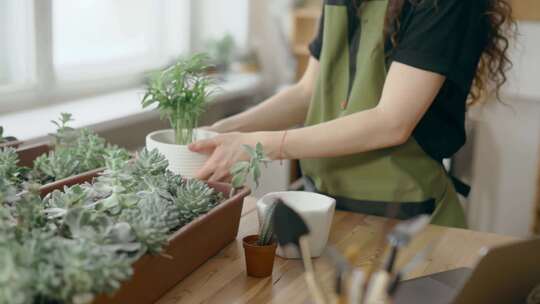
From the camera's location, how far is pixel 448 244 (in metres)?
1.35

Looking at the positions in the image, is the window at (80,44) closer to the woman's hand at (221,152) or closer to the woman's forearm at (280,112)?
the woman's forearm at (280,112)

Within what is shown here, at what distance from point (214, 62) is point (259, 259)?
1.95 meters

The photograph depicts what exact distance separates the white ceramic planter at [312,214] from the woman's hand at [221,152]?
12 centimetres

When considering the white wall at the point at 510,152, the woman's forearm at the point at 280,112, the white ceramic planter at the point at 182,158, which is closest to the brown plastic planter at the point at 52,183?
the white ceramic planter at the point at 182,158

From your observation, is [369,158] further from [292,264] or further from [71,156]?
[71,156]

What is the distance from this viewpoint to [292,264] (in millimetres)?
1238

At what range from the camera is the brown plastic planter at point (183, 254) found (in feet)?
3.22

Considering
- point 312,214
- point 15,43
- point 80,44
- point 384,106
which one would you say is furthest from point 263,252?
point 80,44

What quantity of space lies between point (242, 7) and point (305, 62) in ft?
1.22

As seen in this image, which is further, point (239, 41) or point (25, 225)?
point (239, 41)

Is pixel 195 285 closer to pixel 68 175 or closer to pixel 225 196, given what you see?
pixel 225 196

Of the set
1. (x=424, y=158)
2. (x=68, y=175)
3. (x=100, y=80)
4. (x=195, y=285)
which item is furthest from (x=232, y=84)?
(x=195, y=285)

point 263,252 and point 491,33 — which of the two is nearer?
point 263,252

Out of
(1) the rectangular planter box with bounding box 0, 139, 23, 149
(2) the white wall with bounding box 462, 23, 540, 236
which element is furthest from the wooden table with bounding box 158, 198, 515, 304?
(2) the white wall with bounding box 462, 23, 540, 236
